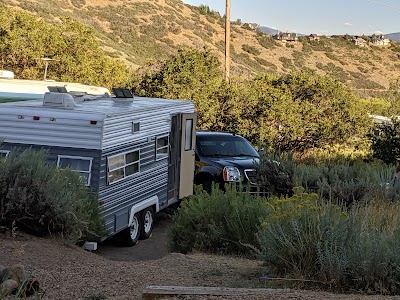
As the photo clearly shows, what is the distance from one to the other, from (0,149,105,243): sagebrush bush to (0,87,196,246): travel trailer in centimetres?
94

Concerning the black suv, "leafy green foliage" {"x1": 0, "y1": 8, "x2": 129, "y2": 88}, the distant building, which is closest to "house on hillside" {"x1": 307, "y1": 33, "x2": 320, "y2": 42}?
the distant building

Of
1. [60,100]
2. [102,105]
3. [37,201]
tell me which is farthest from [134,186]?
[37,201]

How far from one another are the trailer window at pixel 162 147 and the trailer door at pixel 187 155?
0.63 metres

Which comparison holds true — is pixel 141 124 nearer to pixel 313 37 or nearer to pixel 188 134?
pixel 188 134

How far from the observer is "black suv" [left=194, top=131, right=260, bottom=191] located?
13.2m

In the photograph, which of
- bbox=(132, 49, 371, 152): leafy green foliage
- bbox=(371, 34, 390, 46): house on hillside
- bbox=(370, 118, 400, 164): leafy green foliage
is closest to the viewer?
bbox=(370, 118, 400, 164): leafy green foliage

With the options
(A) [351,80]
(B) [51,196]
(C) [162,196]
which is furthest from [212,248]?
(A) [351,80]

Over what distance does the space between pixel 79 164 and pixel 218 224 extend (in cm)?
223

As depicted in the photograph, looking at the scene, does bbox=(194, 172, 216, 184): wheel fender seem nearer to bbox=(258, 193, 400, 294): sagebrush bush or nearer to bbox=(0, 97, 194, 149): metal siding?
bbox=(0, 97, 194, 149): metal siding

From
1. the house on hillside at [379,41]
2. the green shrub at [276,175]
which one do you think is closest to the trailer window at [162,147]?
the green shrub at [276,175]

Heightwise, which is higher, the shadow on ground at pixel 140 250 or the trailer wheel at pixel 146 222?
the trailer wheel at pixel 146 222

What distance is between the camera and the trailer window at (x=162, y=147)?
12.1 metres

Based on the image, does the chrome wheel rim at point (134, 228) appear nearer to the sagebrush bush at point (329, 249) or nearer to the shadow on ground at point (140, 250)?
the shadow on ground at point (140, 250)

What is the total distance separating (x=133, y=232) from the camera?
1123 cm
